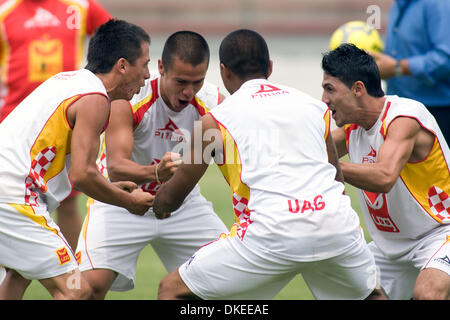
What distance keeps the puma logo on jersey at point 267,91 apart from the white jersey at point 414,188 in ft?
3.27

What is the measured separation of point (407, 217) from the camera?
564 cm

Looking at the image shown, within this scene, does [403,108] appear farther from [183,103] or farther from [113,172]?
[113,172]

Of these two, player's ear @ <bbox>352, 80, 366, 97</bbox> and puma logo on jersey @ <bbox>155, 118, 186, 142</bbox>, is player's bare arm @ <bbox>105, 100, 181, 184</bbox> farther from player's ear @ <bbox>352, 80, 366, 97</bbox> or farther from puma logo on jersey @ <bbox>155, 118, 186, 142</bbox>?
player's ear @ <bbox>352, 80, 366, 97</bbox>

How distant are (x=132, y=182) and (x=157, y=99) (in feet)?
2.71

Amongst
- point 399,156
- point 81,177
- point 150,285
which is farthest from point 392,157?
point 150,285

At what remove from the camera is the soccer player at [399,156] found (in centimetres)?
539

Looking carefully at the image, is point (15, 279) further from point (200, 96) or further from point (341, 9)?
point (341, 9)

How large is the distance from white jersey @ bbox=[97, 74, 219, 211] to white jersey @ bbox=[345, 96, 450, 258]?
1.29m

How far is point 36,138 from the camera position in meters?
4.97

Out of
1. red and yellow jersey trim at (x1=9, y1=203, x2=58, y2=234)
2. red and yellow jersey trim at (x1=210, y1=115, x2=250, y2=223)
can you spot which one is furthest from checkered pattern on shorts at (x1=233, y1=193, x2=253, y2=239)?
red and yellow jersey trim at (x1=9, y1=203, x2=58, y2=234)

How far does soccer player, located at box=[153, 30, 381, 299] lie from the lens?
182 inches

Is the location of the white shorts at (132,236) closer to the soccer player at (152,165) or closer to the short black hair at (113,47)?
the soccer player at (152,165)

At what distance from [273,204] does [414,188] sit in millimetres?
1389

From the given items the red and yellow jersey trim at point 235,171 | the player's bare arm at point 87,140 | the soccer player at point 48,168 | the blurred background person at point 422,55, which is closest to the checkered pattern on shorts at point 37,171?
the soccer player at point 48,168
